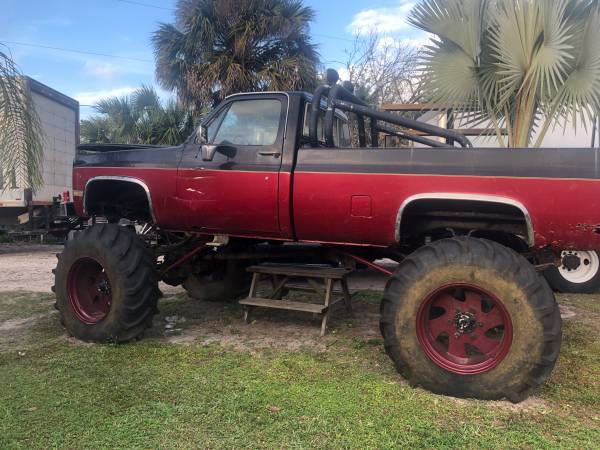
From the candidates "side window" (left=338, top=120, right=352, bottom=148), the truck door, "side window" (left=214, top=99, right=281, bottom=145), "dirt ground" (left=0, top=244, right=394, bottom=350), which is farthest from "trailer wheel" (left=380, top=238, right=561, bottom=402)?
"side window" (left=338, top=120, right=352, bottom=148)

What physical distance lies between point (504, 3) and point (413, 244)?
3.58 m

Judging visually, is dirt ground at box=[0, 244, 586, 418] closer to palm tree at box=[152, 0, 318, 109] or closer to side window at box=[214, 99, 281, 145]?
side window at box=[214, 99, 281, 145]

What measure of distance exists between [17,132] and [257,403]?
10.6 ft

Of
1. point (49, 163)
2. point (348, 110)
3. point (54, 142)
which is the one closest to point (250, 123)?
point (348, 110)

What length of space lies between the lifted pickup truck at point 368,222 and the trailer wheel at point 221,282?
1.74ft

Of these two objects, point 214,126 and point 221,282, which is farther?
point 221,282

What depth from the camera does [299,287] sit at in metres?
5.44

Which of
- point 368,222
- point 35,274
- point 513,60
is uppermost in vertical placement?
point 513,60

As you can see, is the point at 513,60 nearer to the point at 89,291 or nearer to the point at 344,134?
the point at 344,134

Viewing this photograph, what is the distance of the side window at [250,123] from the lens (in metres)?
4.73

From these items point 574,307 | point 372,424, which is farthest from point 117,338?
point 574,307

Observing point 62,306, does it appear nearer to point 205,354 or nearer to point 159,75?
point 205,354

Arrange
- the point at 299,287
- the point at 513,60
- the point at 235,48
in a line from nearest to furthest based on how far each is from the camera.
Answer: the point at 299,287, the point at 513,60, the point at 235,48

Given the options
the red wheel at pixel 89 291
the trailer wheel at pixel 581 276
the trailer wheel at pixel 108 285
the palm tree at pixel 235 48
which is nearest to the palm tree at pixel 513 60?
the trailer wheel at pixel 581 276
